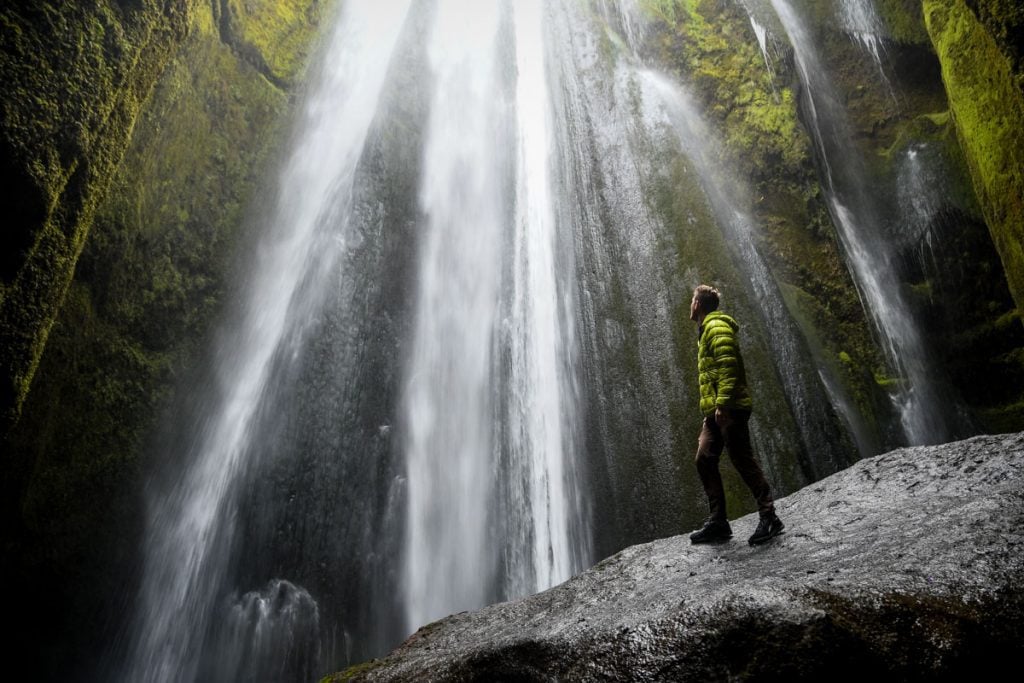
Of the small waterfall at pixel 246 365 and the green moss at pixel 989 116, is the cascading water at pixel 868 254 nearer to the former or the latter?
the green moss at pixel 989 116

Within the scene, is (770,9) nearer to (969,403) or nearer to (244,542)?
(969,403)

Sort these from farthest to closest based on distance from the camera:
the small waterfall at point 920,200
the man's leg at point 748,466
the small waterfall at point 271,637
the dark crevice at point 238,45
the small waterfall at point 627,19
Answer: the small waterfall at point 627,19 < the dark crevice at point 238,45 < the small waterfall at point 920,200 < the small waterfall at point 271,637 < the man's leg at point 748,466

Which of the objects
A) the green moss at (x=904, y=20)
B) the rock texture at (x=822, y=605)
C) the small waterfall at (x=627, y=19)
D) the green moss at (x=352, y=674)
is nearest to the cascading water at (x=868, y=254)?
the green moss at (x=904, y=20)

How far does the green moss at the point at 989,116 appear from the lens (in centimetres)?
495

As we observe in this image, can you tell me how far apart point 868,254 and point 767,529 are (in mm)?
6878

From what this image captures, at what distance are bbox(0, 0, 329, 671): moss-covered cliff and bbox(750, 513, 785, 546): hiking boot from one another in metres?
5.21

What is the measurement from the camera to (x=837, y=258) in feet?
26.2

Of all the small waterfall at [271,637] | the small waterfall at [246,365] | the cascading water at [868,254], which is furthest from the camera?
the small waterfall at [271,637]

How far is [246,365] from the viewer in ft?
30.5

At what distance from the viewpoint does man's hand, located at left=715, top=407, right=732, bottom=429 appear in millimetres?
3290

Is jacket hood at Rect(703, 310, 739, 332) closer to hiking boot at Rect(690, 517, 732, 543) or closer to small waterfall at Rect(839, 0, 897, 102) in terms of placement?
hiking boot at Rect(690, 517, 732, 543)

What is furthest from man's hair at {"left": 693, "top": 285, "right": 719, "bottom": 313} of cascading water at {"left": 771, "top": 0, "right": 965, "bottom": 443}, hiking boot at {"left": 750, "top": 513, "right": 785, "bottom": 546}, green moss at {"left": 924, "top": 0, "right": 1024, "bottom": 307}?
cascading water at {"left": 771, "top": 0, "right": 965, "bottom": 443}

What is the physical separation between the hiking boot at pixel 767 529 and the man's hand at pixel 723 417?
2.01ft

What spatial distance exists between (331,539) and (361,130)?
336 inches
